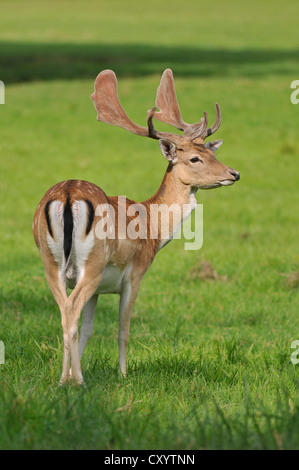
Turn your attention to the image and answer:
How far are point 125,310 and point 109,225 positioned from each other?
81cm

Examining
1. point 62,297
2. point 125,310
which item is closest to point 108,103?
point 125,310

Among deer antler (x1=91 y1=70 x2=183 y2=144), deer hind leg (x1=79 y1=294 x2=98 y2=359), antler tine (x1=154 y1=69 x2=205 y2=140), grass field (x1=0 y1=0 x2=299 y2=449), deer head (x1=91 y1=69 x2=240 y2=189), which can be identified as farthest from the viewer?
antler tine (x1=154 y1=69 x2=205 y2=140)

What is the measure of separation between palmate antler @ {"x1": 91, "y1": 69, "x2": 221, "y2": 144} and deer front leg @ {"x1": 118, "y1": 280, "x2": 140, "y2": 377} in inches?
47.3

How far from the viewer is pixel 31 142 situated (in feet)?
60.8

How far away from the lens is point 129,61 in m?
32.3

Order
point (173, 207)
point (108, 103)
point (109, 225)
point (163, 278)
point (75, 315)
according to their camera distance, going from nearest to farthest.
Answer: point (75, 315) → point (109, 225) → point (173, 207) → point (108, 103) → point (163, 278)

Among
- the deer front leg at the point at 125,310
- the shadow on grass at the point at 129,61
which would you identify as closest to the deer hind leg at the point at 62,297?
the deer front leg at the point at 125,310

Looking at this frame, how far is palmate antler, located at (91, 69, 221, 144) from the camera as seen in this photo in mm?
6223

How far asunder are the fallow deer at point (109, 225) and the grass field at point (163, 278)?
43 centimetres

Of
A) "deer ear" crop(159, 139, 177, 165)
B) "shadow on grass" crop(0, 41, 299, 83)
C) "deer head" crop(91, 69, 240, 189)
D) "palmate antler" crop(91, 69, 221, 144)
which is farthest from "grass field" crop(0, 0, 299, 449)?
"palmate antler" crop(91, 69, 221, 144)

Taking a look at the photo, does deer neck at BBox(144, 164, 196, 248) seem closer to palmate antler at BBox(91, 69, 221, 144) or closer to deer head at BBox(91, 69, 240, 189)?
deer head at BBox(91, 69, 240, 189)

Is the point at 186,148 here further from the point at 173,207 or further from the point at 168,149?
the point at 173,207

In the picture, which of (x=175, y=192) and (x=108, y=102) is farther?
(x=108, y=102)

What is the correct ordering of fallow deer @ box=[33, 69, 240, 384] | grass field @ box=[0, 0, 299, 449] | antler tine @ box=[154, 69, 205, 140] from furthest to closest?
1. antler tine @ box=[154, 69, 205, 140]
2. fallow deer @ box=[33, 69, 240, 384]
3. grass field @ box=[0, 0, 299, 449]
